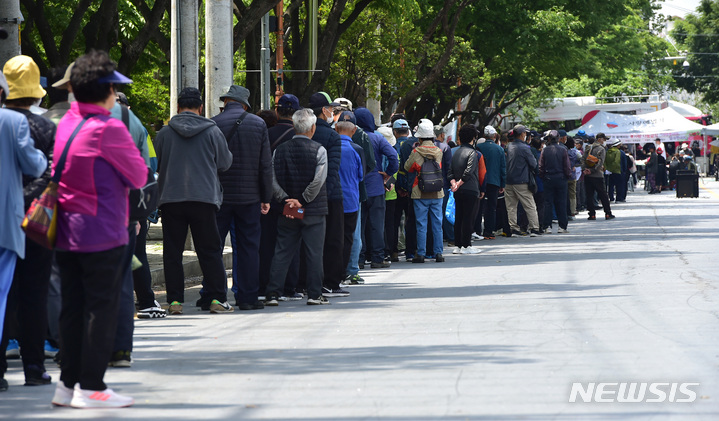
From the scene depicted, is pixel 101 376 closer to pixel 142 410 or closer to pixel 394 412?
pixel 142 410

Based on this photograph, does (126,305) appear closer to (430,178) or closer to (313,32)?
(430,178)

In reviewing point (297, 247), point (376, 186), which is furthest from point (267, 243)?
point (376, 186)

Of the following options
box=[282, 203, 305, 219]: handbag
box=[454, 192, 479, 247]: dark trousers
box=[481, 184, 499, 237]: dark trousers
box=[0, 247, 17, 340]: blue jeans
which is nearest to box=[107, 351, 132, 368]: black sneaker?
box=[0, 247, 17, 340]: blue jeans

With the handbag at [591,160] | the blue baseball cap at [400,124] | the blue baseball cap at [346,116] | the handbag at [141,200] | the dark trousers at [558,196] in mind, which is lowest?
the dark trousers at [558,196]

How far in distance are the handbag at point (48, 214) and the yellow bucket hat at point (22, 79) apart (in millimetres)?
1108

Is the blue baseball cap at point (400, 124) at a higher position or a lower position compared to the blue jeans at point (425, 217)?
higher

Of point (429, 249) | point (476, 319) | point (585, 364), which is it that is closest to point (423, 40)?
point (429, 249)

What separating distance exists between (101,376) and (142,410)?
264 mm

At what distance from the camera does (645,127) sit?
1847 inches

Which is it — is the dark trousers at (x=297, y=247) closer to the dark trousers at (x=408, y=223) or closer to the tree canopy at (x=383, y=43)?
the dark trousers at (x=408, y=223)

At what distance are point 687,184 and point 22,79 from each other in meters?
33.9

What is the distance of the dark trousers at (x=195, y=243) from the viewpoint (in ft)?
32.2

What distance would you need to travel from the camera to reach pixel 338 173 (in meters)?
11.2

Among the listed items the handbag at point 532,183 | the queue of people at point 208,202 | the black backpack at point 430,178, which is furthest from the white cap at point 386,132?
the handbag at point 532,183
